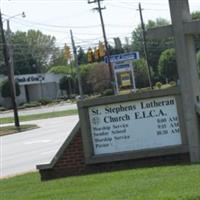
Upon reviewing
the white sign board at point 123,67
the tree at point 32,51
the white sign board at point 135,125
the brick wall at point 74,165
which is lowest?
the brick wall at point 74,165

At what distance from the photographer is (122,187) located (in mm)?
9555

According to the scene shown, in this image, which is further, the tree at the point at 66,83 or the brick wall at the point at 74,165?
the tree at the point at 66,83

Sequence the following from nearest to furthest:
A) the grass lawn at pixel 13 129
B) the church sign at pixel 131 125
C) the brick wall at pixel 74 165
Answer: the church sign at pixel 131 125
the brick wall at pixel 74 165
the grass lawn at pixel 13 129

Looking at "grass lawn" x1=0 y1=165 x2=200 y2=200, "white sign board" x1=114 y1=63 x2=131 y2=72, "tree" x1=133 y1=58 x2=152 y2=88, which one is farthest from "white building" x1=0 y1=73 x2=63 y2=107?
"grass lawn" x1=0 y1=165 x2=200 y2=200

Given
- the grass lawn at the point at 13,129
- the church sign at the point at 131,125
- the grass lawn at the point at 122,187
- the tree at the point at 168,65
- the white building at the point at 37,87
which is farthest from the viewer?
the white building at the point at 37,87

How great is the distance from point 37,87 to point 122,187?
361ft

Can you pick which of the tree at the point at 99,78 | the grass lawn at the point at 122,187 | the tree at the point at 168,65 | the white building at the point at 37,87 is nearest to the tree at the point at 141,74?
the tree at the point at 168,65

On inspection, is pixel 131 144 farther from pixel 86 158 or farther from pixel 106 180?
pixel 106 180

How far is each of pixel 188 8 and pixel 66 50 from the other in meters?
47.4

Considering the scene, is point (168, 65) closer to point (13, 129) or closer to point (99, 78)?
point (99, 78)

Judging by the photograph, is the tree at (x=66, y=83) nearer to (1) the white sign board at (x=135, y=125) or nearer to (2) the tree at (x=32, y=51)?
(2) the tree at (x=32, y=51)

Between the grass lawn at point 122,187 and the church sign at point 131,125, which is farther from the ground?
the church sign at point 131,125

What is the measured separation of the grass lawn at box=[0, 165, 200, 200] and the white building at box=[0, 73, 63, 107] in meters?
97.3

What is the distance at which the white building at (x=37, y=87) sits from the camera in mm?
112375
